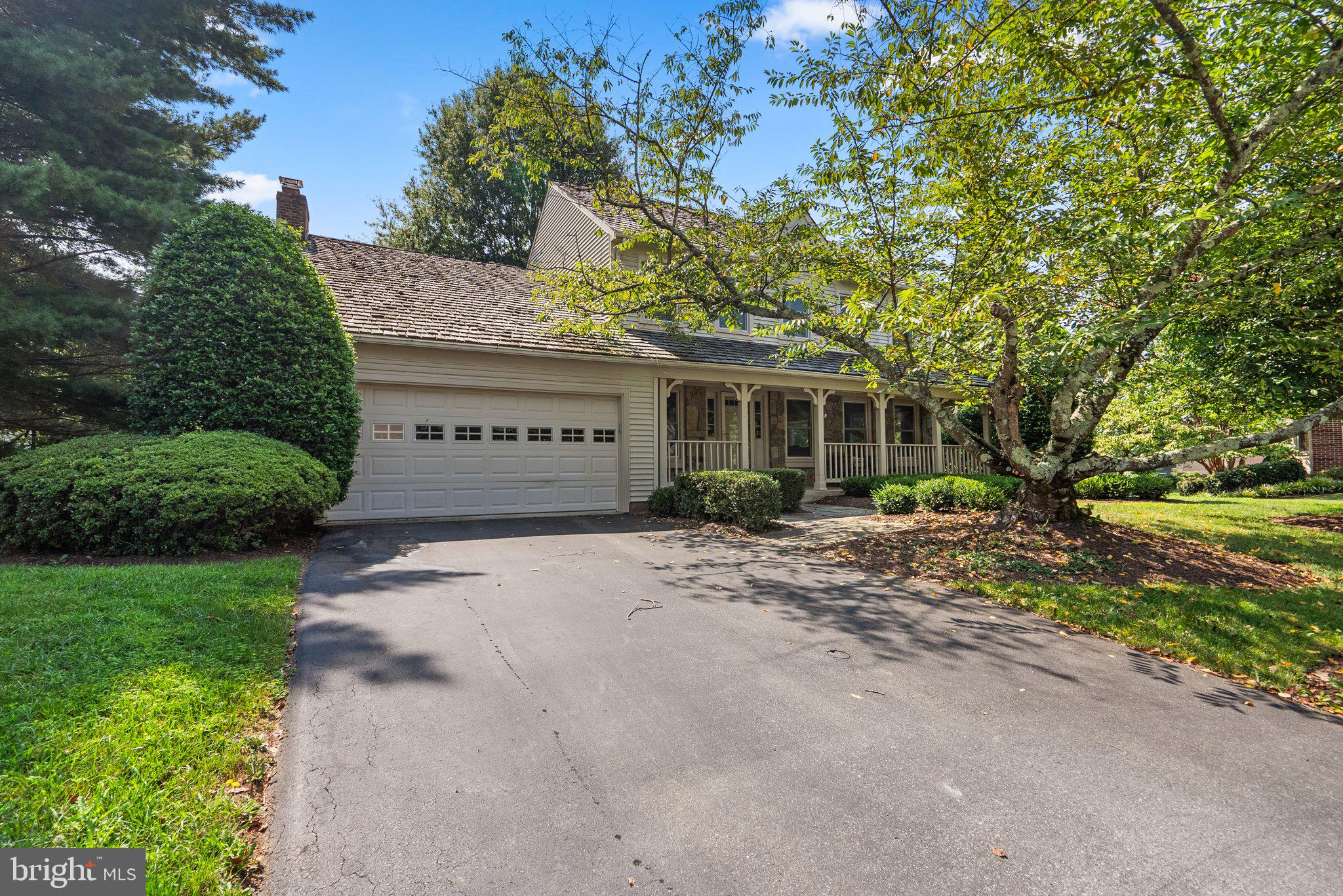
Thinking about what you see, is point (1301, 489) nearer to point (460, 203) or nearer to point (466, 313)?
point (466, 313)

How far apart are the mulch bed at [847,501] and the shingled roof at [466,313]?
3.05 metres

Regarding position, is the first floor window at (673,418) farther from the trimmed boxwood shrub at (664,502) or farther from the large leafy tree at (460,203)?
the large leafy tree at (460,203)

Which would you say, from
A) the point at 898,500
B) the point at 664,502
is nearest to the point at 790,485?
the point at 898,500

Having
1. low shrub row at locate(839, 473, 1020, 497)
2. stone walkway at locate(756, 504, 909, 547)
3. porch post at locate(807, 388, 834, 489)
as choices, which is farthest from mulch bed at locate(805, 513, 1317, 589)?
porch post at locate(807, 388, 834, 489)

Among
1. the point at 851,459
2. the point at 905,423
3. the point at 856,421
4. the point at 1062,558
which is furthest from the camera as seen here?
the point at 905,423

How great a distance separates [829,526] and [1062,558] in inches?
144

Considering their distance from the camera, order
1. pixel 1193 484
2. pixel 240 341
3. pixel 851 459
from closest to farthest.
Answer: pixel 240 341 < pixel 851 459 < pixel 1193 484

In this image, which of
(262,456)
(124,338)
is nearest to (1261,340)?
(262,456)

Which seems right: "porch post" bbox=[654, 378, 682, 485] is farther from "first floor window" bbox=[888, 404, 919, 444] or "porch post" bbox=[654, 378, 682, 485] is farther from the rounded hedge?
"first floor window" bbox=[888, 404, 919, 444]

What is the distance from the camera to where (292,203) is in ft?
42.3

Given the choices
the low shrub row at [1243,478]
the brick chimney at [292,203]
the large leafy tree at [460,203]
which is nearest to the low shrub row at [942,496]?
the low shrub row at [1243,478]

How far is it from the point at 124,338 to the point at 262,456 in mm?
5644

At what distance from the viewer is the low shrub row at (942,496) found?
10664 millimetres

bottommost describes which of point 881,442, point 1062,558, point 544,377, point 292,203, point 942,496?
point 1062,558
